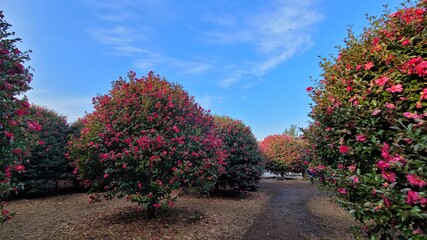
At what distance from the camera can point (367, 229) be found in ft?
8.25

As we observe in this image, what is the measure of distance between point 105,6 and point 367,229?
7249 millimetres

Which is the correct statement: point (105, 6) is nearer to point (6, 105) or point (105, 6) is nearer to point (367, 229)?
point (6, 105)

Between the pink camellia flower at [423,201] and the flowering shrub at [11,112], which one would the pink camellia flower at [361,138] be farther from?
the flowering shrub at [11,112]

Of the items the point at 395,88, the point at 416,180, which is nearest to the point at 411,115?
the point at 395,88

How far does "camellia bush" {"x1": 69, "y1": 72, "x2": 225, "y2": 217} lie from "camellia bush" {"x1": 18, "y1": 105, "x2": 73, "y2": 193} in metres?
4.59

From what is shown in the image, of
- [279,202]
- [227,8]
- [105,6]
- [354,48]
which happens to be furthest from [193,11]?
→ [279,202]

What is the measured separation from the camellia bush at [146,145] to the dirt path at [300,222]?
1822 mm

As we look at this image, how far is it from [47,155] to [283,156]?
547 inches

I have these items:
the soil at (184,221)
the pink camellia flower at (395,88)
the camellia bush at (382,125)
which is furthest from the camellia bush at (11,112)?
the pink camellia flower at (395,88)

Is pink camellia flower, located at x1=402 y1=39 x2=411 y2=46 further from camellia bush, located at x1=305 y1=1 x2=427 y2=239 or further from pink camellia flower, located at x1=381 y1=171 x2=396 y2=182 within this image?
pink camellia flower, located at x1=381 y1=171 x2=396 y2=182

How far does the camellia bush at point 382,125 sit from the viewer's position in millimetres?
1976

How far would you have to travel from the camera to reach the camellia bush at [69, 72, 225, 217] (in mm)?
5168

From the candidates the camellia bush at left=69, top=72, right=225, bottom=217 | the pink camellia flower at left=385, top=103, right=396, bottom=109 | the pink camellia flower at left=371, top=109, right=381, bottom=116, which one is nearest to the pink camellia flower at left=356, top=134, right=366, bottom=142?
the pink camellia flower at left=371, top=109, right=381, bottom=116

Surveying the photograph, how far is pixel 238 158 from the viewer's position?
33.1 ft
